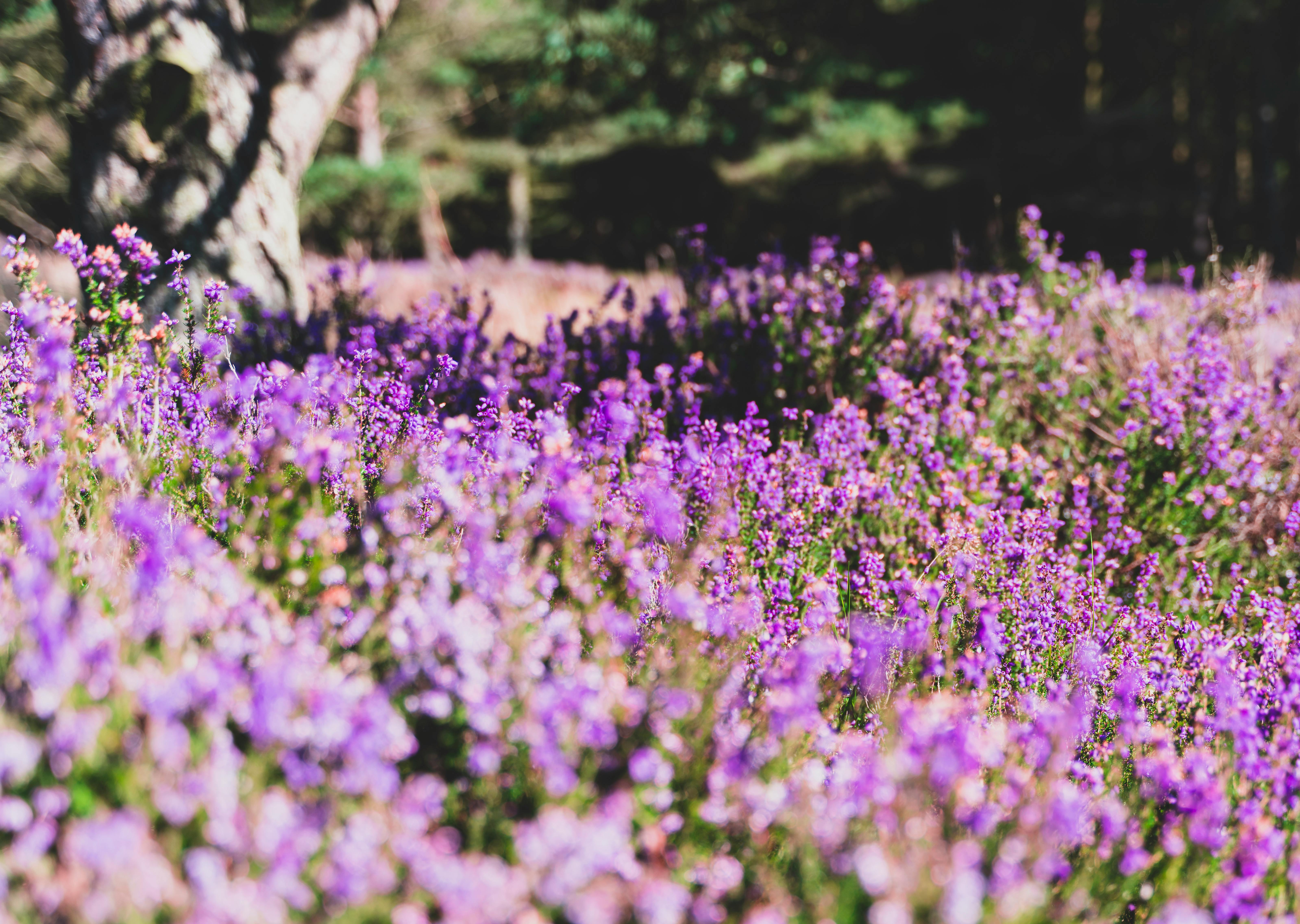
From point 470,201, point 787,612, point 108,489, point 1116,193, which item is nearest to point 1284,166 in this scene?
point 1116,193

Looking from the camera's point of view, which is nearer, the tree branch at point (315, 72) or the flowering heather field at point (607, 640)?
the flowering heather field at point (607, 640)

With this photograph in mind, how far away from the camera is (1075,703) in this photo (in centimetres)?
220

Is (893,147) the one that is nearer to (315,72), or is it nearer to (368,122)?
(368,122)

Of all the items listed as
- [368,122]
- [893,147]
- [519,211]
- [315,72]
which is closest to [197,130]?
[315,72]

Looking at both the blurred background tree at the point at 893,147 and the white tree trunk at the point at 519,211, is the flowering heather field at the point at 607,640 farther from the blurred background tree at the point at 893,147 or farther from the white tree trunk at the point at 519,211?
the white tree trunk at the point at 519,211

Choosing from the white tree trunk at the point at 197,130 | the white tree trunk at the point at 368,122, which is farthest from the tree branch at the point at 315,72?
the white tree trunk at the point at 368,122

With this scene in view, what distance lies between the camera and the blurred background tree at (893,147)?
16.0 meters

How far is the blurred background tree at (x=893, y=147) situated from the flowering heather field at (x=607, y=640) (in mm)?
11320

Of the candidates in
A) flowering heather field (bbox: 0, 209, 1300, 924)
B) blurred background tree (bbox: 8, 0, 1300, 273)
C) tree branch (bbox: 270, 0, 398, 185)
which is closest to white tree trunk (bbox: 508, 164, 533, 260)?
blurred background tree (bbox: 8, 0, 1300, 273)

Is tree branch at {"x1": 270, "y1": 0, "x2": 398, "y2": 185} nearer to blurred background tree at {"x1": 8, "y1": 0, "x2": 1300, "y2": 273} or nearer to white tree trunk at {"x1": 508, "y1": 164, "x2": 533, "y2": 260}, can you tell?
blurred background tree at {"x1": 8, "y1": 0, "x2": 1300, "y2": 273}

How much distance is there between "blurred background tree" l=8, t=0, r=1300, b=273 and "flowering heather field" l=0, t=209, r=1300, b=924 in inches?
446

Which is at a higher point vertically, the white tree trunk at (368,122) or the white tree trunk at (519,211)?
the white tree trunk at (368,122)

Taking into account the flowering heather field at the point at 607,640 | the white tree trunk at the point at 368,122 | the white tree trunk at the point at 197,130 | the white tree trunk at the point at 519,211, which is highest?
the white tree trunk at the point at 368,122

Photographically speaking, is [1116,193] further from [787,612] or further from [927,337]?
[787,612]
